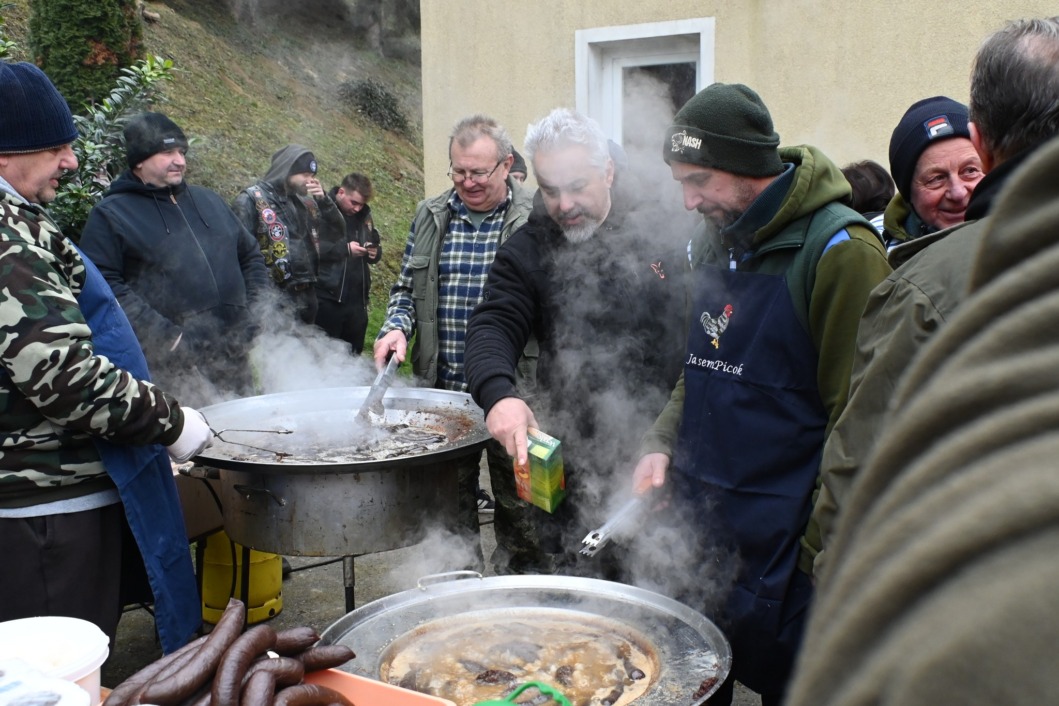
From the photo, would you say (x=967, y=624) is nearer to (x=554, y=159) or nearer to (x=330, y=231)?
(x=554, y=159)

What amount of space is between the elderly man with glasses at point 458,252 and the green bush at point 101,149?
2.82 metres

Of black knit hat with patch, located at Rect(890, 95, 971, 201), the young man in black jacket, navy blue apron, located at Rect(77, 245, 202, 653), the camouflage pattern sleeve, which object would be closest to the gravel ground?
navy blue apron, located at Rect(77, 245, 202, 653)

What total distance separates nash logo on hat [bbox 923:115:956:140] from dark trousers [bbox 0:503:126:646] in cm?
338

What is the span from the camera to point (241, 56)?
2128 centimetres

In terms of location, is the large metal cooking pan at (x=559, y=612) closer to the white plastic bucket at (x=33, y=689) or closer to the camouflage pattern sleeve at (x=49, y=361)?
the white plastic bucket at (x=33, y=689)

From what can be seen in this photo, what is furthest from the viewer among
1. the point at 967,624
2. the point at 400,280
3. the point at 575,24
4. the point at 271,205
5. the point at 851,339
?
the point at 575,24

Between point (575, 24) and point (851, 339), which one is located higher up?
point (575, 24)

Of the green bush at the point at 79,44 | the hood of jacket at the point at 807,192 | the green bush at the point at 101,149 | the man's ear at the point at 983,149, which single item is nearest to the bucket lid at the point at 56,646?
the hood of jacket at the point at 807,192

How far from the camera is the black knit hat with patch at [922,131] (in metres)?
3.43

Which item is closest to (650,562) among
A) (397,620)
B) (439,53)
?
(397,620)

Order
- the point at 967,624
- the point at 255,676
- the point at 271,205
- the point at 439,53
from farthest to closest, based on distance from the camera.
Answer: the point at 439,53
the point at 271,205
the point at 255,676
the point at 967,624

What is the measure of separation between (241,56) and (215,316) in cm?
1799

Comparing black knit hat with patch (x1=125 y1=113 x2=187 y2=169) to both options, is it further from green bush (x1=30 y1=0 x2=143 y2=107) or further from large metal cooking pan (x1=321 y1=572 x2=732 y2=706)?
green bush (x1=30 y1=0 x2=143 y2=107)

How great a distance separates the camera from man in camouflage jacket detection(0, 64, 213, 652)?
2754 millimetres
